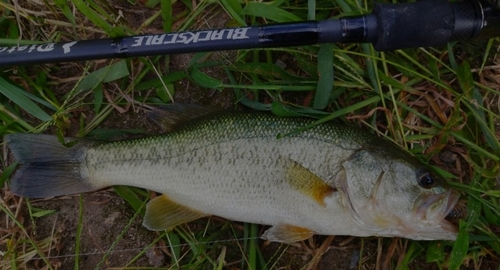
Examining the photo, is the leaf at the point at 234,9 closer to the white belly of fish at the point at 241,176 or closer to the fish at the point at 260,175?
the fish at the point at 260,175

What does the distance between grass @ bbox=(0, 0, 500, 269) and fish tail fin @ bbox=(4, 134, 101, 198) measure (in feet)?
0.43

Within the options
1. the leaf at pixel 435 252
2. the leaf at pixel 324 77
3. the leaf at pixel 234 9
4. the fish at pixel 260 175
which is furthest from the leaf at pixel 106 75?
the leaf at pixel 435 252

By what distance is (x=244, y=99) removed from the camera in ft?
10.1

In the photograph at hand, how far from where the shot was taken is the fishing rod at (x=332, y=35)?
2.46 meters

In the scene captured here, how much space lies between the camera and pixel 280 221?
2.82 meters

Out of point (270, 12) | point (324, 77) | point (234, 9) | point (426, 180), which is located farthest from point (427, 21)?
point (234, 9)

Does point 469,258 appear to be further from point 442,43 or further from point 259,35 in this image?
point 259,35

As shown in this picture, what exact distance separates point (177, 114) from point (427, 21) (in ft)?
4.80

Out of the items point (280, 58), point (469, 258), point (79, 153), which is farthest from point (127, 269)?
point (469, 258)

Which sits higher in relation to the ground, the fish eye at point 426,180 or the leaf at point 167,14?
the leaf at point 167,14

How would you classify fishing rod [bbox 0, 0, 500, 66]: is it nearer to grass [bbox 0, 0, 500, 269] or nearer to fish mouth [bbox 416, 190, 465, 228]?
grass [bbox 0, 0, 500, 269]

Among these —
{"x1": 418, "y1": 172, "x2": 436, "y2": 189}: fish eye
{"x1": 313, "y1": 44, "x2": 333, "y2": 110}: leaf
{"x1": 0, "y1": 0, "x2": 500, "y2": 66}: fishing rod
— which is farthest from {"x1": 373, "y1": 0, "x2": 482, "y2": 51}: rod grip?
{"x1": 418, "y1": 172, "x2": 436, "y2": 189}: fish eye

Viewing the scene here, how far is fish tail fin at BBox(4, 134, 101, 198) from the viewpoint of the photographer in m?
2.95

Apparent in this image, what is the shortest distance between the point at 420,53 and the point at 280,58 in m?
0.85
